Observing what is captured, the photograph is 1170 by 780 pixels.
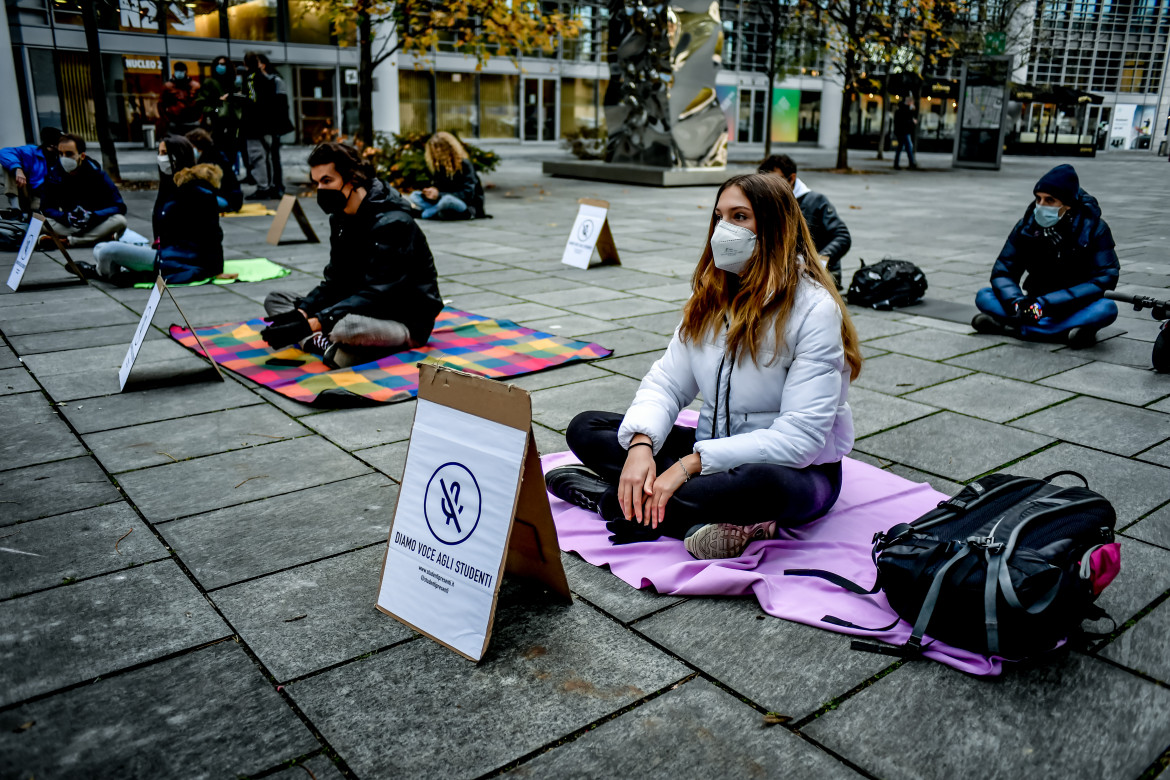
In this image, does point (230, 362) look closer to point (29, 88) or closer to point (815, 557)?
point (815, 557)

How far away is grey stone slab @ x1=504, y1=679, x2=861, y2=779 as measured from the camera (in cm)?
218

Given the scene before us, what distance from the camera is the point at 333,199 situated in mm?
5508

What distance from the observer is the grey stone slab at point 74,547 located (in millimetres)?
3090

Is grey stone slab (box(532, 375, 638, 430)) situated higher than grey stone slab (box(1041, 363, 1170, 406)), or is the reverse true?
grey stone slab (box(1041, 363, 1170, 406))

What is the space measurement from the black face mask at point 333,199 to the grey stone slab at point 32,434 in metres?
1.88

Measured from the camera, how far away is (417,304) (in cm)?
596

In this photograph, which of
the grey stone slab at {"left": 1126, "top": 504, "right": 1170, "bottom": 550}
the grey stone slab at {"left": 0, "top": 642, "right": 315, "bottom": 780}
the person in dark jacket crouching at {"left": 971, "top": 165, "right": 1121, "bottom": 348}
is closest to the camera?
the grey stone slab at {"left": 0, "top": 642, "right": 315, "bottom": 780}

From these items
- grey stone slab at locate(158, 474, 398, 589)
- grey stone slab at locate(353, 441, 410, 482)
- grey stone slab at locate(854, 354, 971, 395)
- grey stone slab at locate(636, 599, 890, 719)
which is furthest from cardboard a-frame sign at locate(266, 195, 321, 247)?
grey stone slab at locate(636, 599, 890, 719)

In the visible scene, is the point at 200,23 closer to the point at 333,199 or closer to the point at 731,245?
the point at 333,199

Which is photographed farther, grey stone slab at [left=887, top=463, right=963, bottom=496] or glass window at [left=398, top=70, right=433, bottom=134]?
glass window at [left=398, top=70, right=433, bottom=134]

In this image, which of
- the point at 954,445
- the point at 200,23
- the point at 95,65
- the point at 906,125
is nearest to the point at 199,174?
the point at 954,445

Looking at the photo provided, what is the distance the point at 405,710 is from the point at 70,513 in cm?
197

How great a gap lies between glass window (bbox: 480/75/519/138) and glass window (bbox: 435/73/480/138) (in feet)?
1.35

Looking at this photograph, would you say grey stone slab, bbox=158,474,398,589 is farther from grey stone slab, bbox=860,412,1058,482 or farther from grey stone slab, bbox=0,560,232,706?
grey stone slab, bbox=860,412,1058,482
